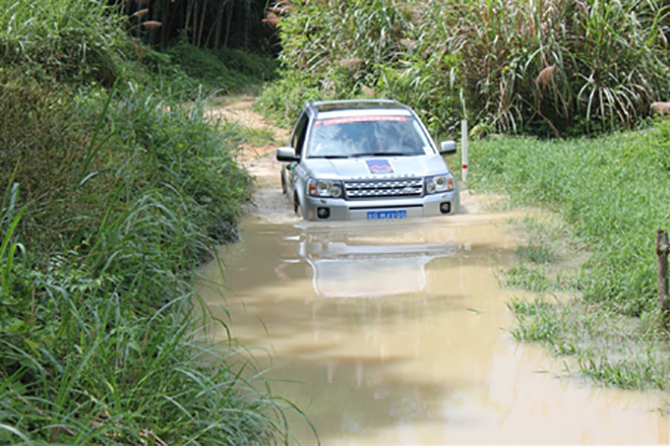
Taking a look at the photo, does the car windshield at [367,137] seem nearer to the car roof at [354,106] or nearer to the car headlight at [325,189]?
the car roof at [354,106]

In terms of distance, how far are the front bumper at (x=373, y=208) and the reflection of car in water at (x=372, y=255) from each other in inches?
4.5

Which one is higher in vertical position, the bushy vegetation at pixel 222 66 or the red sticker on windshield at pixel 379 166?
the bushy vegetation at pixel 222 66

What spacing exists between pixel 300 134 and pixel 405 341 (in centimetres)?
596

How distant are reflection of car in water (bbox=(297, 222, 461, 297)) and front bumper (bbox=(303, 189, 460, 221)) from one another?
0.37 feet

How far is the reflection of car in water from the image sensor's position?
8.16m

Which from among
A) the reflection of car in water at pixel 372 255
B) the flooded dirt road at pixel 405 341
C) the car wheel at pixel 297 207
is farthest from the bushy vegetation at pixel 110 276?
the reflection of car in water at pixel 372 255

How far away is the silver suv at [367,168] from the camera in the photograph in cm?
1044

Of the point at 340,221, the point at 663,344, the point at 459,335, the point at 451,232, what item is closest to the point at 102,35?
the point at 340,221

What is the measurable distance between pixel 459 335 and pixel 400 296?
1.16 m

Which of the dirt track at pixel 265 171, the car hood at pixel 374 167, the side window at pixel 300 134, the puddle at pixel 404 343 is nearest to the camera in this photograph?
the puddle at pixel 404 343

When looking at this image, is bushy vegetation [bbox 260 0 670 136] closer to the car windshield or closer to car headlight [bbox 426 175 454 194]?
the car windshield

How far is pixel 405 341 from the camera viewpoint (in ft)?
21.7

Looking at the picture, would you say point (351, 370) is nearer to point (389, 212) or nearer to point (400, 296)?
point (400, 296)

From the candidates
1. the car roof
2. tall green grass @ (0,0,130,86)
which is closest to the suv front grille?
the car roof
